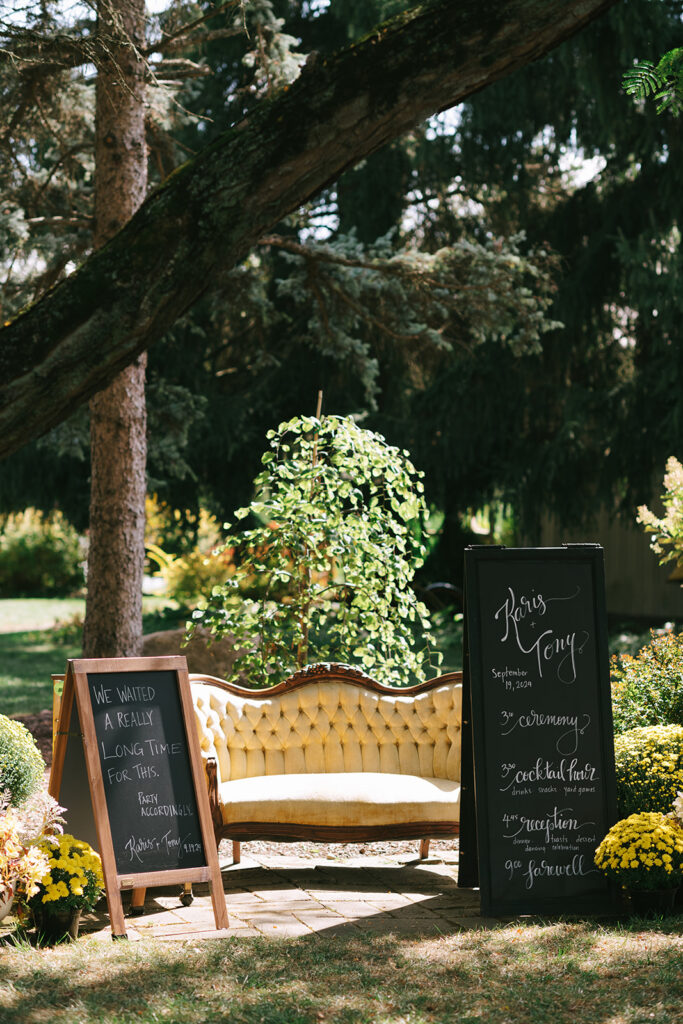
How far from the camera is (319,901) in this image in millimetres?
5285

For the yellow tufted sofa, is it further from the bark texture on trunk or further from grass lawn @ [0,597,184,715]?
grass lawn @ [0,597,184,715]

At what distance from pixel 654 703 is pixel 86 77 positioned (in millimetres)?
7803

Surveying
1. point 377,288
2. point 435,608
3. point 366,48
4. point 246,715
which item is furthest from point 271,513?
point 435,608

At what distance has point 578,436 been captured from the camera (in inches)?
625

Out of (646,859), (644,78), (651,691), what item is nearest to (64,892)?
(646,859)

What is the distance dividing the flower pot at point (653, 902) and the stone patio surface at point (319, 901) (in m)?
0.69

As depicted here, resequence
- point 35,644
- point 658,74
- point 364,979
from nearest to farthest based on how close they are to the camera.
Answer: point 658,74, point 364,979, point 35,644

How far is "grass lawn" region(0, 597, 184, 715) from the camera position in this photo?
13547 mm

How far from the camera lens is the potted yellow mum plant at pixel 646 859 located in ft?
15.7

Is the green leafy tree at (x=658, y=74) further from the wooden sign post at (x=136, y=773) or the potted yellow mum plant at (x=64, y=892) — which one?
the potted yellow mum plant at (x=64, y=892)

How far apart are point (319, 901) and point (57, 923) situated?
1360 millimetres

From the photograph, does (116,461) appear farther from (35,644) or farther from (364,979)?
(35,644)

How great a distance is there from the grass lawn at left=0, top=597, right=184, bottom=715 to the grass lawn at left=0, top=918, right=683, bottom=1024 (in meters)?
8.61

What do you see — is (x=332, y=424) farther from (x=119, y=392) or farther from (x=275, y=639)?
(x=119, y=392)
